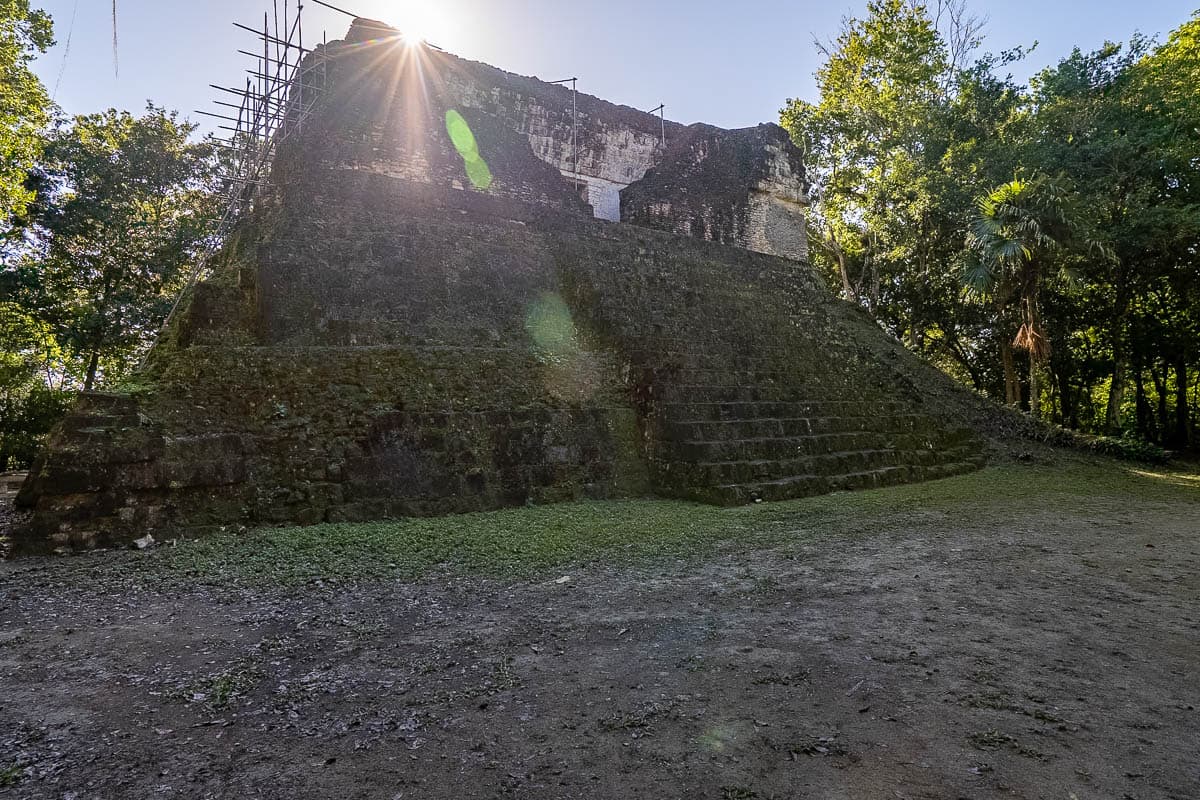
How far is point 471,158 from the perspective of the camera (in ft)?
31.3

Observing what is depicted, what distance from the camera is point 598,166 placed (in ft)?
42.2

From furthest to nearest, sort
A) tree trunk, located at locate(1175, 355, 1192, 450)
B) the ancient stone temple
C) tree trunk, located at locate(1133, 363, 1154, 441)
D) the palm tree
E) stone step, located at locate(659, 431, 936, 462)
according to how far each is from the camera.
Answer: tree trunk, located at locate(1133, 363, 1154, 441), tree trunk, located at locate(1175, 355, 1192, 450), the palm tree, stone step, located at locate(659, 431, 936, 462), the ancient stone temple

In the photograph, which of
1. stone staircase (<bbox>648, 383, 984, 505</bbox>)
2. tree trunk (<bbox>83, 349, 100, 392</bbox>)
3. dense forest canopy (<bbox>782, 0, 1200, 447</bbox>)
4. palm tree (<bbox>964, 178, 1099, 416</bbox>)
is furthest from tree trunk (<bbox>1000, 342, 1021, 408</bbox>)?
tree trunk (<bbox>83, 349, 100, 392</bbox>)

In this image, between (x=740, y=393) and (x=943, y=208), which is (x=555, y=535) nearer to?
(x=740, y=393)

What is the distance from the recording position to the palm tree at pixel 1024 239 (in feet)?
35.1

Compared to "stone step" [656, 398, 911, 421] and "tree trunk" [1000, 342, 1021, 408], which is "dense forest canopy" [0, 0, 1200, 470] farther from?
"stone step" [656, 398, 911, 421]

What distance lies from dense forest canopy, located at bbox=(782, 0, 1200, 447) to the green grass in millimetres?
6476

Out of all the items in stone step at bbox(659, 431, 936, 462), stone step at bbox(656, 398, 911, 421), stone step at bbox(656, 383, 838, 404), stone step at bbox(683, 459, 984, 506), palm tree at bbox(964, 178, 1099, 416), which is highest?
palm tree at bbox(964, 178, 1099, 416)

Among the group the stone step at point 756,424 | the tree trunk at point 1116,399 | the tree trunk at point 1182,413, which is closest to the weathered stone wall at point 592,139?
the stone step at point 756,424

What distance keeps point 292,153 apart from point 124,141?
707 cm

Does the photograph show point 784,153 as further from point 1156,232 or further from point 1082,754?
point 1082,754

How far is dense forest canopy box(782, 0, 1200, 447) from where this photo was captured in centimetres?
1156

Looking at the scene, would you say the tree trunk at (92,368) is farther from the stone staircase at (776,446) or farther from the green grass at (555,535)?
the stone staircase at (776,446)

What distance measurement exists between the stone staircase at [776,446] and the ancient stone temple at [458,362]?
0.03m
